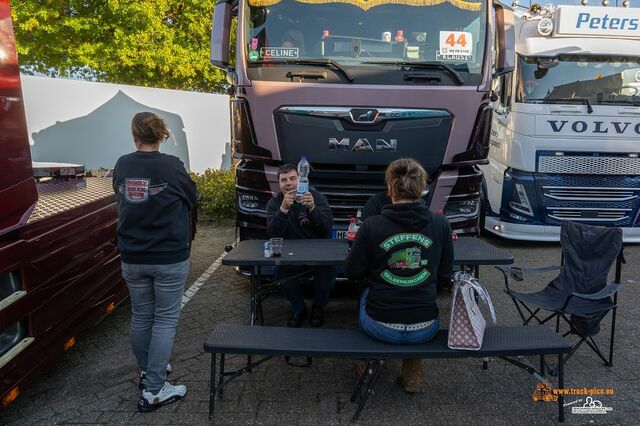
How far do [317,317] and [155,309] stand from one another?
1711 mm

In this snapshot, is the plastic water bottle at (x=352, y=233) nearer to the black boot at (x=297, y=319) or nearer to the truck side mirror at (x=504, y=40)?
the black boot at (x=297, y=319)

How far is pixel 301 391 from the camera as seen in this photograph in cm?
333

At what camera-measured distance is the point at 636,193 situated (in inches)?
281

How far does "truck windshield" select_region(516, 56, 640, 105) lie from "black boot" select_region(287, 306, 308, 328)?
4704mm

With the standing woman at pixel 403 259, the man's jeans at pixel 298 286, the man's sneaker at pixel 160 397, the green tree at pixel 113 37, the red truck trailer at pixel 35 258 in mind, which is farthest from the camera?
the green tree at pixel 113 37

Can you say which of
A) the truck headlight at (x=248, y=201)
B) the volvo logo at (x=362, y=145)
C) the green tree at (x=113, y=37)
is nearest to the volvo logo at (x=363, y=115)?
the volvo logo at (x=362, y=145)

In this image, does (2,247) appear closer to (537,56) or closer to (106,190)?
(106,190)

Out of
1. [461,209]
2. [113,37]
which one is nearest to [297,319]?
[461,209]

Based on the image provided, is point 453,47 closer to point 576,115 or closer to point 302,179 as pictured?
point 302,179

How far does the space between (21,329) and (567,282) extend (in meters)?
4.08

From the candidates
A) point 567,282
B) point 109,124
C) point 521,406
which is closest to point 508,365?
point 521,406

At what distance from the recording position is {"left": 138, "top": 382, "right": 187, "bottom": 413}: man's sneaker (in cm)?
305

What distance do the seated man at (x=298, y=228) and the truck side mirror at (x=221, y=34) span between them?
4.82ft

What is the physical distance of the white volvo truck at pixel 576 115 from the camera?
22.4ft
